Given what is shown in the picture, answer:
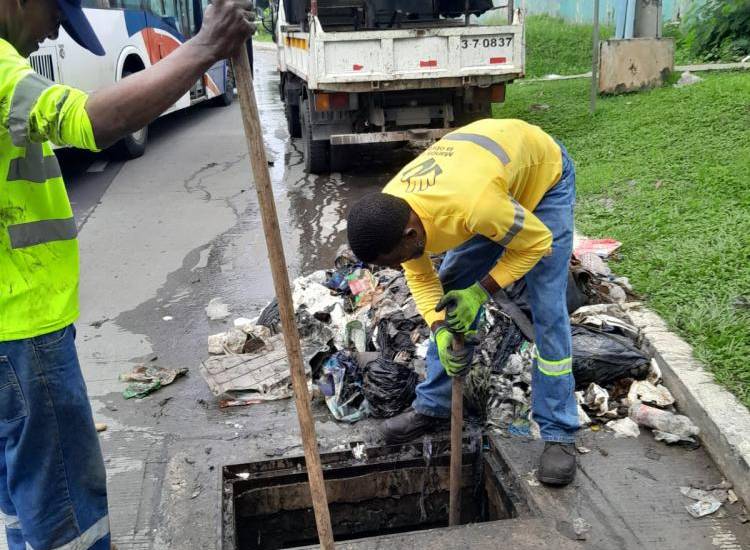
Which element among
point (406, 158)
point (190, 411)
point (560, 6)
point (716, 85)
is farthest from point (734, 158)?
point (560, 6)

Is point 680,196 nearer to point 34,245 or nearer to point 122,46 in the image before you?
point 34,245

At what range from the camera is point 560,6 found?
19.4 meters

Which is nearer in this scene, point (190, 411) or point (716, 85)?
point (190, 411)

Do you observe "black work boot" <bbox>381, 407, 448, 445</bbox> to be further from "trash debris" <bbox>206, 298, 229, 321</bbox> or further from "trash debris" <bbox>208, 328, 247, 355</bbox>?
"trash debris" <bbox>206, 298, 229, 321</bbox>

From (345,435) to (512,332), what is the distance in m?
1.16

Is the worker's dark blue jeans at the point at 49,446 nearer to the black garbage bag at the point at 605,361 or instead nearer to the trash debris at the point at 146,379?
the trash debris at the point at 146,379

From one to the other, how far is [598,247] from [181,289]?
3.18 metres

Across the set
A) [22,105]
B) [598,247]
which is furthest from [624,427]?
[22,105]

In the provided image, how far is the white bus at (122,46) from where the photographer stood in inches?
317

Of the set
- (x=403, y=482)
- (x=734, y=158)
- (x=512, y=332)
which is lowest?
(x=403, y=482)

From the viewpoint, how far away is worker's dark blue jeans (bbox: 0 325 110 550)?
2.02m

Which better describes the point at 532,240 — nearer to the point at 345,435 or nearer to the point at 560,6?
the point at 345,435

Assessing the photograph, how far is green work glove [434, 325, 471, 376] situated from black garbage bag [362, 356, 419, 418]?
2.40ft

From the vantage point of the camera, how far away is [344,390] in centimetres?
377
